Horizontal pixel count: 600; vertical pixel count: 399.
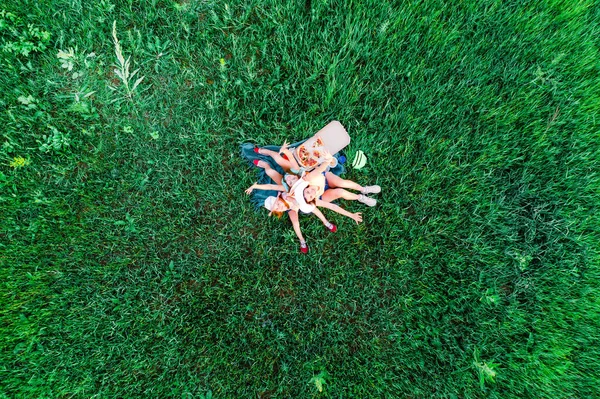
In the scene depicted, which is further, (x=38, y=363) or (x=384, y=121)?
(x=384, y=121)

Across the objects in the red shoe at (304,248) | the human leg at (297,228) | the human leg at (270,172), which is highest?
the human leg at (270,172)

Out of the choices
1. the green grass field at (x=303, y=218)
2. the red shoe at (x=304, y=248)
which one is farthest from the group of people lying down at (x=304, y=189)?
the green grass field at (x=303, y=218)

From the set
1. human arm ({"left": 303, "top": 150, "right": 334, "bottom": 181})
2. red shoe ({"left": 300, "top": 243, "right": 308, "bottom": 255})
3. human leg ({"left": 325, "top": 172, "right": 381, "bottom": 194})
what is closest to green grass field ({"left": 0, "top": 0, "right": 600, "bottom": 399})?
red shoe ({"left": 300, "top": 243, "right": 308, "bottom": 255})

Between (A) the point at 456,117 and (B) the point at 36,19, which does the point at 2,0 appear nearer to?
(B) the point at 36,19

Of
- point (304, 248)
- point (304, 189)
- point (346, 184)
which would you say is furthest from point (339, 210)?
point (304, 248)

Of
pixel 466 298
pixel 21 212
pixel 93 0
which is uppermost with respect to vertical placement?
pixel 93 0

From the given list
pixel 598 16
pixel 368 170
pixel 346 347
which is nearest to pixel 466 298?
pixel 346 347

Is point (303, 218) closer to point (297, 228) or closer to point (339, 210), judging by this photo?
point (297, 228)

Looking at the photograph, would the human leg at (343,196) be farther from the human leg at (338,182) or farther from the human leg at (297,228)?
the human leg at (297,228)
